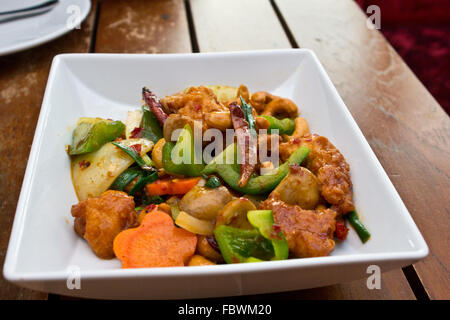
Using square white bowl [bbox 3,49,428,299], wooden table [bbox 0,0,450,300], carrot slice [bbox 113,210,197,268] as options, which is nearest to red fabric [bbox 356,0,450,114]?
wooden table [bbox 0,0,450,300]

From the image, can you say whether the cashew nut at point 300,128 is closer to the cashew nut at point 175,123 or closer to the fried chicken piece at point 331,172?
the fried chicken piece at point 331,172

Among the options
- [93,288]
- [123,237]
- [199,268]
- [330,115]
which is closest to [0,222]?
[123,237]

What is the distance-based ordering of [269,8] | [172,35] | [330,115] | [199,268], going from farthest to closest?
[269,8], [172,35], [330,115], [199,268]

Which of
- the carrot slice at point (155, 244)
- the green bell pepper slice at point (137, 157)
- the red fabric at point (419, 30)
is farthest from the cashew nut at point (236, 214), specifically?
the red fabric at point (419, 30)

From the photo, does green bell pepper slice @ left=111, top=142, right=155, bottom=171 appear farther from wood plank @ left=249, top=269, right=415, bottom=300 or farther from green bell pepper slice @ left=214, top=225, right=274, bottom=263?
wood plank @ left=249, top=269, right=415, bottom=300

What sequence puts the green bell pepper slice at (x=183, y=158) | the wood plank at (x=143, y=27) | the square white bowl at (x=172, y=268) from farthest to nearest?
the wood plank at (x=143, y=27) < the green bell pepper slice at (x=183, y=158) < the square white bowl at (x=172, y=268)

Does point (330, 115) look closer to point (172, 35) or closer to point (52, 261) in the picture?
point (52, 261)
